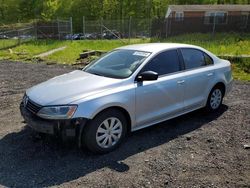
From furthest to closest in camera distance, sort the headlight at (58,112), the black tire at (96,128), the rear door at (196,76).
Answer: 1. the rear door at (196,76)
2. the black tire at (96,128)
3. the headlight at (58,112)

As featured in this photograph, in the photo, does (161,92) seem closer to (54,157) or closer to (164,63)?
(164,63)

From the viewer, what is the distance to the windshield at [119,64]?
4932mm

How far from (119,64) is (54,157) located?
6.24ft

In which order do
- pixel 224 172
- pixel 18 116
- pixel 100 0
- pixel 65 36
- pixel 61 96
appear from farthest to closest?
1. pixel 100 0
2. pixel 65 36
3. pixel 18 116
4. pixel 61 96
5. pixel 224 172

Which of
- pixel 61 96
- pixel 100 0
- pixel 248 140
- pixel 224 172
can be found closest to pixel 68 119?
pixel 61 96

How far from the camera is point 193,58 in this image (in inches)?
231

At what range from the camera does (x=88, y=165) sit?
164 inches

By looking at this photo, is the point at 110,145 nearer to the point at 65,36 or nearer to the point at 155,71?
the point at 155,71

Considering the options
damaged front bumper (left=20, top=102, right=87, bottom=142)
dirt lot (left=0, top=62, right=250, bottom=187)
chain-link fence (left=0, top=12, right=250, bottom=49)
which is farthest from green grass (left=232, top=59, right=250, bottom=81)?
chain-link fence (left=0, top=12, right=250, bottom=49)

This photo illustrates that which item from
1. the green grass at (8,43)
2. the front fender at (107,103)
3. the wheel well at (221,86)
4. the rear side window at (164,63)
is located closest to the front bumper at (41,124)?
the front fender at (107,103)

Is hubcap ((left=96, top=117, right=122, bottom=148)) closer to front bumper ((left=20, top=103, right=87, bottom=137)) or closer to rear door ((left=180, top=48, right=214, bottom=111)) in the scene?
front bumper ((left=20, top=103, right=87, bottom=137))

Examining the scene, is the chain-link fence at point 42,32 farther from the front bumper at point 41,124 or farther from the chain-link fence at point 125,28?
the front bumper at point 41,124

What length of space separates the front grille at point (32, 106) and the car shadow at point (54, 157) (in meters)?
0.64

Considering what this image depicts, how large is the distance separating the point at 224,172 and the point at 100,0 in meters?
57.5
